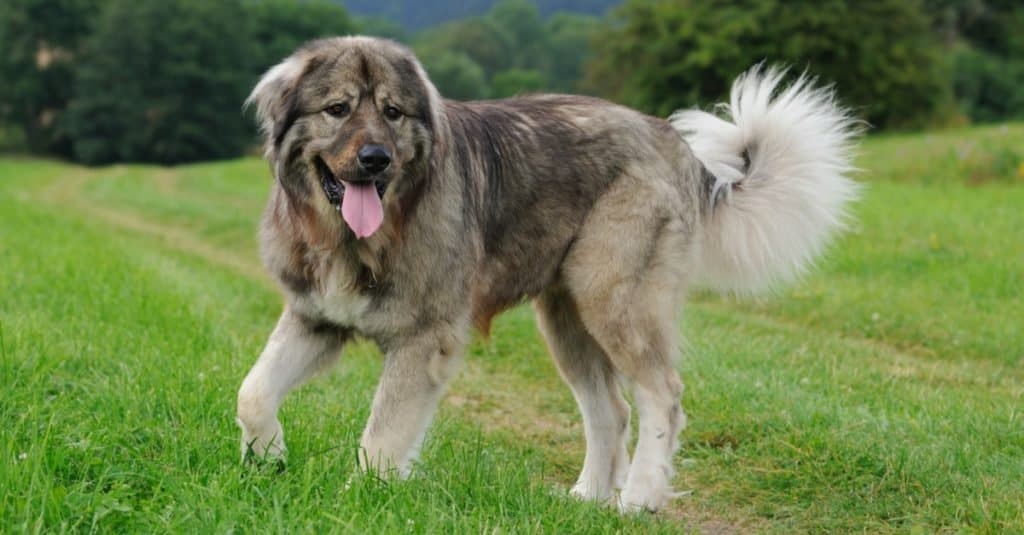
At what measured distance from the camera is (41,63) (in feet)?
176

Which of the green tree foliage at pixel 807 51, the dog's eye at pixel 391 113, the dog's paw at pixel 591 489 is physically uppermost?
the dog's eye at pixel 391 113

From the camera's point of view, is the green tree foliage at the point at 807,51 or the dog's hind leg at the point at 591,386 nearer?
the dog's hind leg at the point at 591,386

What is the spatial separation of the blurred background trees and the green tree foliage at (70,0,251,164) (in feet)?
0.22

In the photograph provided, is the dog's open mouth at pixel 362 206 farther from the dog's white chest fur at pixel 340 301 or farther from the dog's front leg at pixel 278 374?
the dog's front leg at pixel 278 374

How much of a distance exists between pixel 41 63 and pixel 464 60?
91.7 feet

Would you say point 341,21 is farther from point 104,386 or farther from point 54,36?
point 104,386

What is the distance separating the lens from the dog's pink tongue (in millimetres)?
3961

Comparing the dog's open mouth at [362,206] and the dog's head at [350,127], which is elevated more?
the dog's head at [350,127]

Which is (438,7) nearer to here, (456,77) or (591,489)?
(456,77)

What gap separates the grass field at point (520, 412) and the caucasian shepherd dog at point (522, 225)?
1.21 feet

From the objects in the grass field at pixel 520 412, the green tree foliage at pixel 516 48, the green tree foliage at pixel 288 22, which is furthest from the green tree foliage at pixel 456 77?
the grass field at pixel 520 412

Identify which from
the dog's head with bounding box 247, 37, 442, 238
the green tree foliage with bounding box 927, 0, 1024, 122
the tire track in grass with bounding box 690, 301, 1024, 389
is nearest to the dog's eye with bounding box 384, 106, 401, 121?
the dog's head with bounding box 247, 37, 442, 238

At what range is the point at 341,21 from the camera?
7062 centimetres

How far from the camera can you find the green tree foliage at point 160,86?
50.5 m
